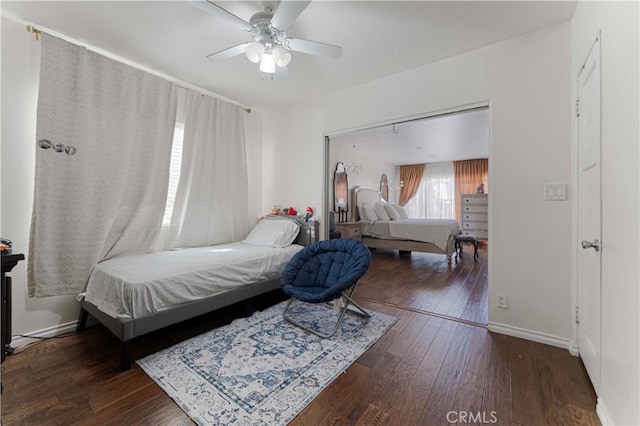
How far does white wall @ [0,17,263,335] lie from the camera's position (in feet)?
6.46

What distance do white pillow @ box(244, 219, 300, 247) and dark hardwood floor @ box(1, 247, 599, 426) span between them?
101 cm

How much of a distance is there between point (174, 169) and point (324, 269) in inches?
79.5

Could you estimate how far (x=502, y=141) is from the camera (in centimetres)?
222

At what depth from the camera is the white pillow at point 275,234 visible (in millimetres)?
3105

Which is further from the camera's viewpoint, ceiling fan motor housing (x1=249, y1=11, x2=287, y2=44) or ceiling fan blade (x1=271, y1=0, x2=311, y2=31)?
ceiling fan motor housing (x1=249, y1=11, x2=287, y2=44)

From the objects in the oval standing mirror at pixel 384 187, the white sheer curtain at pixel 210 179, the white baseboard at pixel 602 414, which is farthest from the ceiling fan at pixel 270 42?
the oval standing mirror at pixel 384 187

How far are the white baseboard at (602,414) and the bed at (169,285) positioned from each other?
232 centimetres

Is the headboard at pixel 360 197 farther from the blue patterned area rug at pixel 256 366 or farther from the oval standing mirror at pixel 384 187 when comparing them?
the blue patterned area rug at pixel 256 366

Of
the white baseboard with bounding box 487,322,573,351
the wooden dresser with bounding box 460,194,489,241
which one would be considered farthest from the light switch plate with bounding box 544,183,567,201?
A: the wooden dresser with bounding box 460,194,489,241

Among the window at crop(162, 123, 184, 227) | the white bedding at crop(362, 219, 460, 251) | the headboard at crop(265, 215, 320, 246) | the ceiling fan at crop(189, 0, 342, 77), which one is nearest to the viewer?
the ceiling fan at crop(189, 0, 342, 77)

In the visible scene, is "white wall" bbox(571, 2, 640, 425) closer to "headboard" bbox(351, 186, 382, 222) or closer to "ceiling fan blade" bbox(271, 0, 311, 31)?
"ceiling fan blade" bbox(271, 0, 311, 31)

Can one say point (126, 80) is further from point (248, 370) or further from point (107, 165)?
point (248, 370)

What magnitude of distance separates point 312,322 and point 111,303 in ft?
5.05

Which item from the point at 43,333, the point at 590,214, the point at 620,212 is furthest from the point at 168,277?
the point at 590,214
